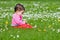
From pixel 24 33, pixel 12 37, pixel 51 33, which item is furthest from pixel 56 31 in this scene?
pixel 12 37

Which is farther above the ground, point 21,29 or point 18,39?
point 18,39

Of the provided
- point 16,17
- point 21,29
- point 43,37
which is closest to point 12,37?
point 43,37

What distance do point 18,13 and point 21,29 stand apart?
1.25 meters

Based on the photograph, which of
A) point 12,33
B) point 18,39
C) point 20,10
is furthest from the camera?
point 20,10

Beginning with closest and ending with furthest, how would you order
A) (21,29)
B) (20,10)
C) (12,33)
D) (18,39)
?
1. (18,39)
2. (12,33)
3. (21,29)
4. (20,10)

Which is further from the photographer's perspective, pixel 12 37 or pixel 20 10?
pixel 20 10

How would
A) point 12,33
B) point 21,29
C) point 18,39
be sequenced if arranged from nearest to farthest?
1. point 18,39
2. point 12,33
3. point 21,29

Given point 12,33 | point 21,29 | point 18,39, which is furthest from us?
point 21,29

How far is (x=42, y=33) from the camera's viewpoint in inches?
516

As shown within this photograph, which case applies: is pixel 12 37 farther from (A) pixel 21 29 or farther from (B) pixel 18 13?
(B) pixel 18 13

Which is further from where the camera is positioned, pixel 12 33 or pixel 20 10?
pixel 20 10

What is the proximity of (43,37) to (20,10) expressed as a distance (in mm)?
3322

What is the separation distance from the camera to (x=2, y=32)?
13.4m

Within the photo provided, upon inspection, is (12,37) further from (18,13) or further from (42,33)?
(18,13)
